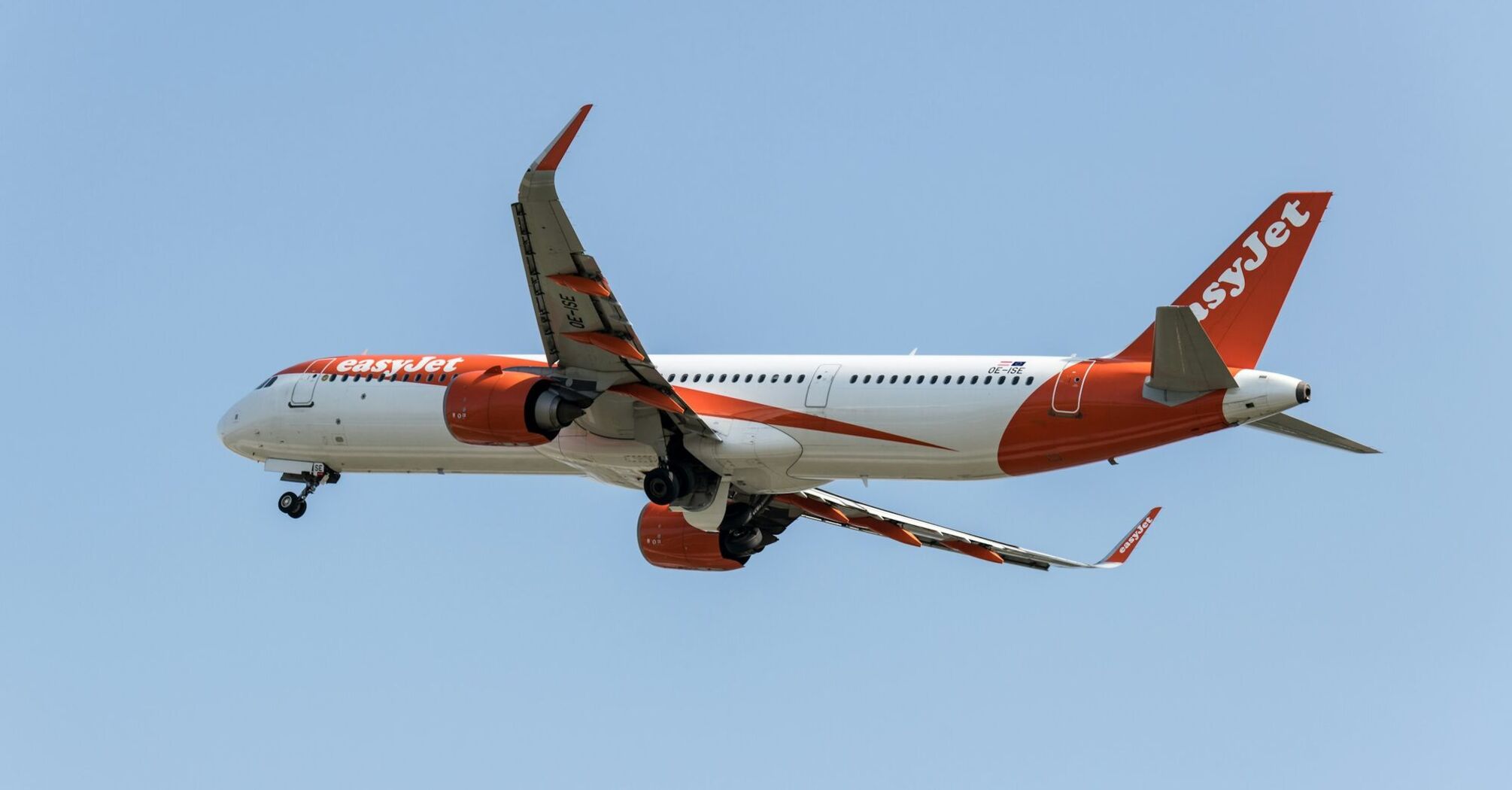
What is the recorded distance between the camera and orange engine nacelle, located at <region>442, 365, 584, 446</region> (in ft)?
113

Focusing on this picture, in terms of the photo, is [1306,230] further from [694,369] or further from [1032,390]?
[694,369]

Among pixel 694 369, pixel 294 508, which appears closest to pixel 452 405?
pixel 694 369

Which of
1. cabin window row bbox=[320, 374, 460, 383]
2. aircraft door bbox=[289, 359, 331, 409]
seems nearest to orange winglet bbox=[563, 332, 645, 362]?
cabin window row bbox=[320, 374, 460, 383]

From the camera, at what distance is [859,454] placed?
35.3m

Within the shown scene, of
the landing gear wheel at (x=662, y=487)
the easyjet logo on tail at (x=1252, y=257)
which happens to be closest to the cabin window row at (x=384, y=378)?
the landing gear wheel at (x=662, y=487)

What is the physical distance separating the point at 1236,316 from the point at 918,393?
5612 mm

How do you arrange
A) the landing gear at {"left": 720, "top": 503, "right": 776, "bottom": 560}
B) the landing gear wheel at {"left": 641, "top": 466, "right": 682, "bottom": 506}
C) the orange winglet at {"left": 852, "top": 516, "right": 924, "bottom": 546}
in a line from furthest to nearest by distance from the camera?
the orange winglet at {"left": 852, "top": 516, "right": 924, "bottom": 546} < the landing gear at {"left": 720, "top": 503, "right": 776, "bottom": 560} < the landing gear wheel at {"left": 641, "top": 466, "right": 682, "bottom": 506}

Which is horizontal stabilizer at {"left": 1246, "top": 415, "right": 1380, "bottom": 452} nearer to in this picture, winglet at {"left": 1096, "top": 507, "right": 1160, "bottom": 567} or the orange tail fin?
the orange tail fin

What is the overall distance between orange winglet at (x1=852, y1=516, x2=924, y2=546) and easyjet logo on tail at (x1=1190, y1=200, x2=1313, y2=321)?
10.7m

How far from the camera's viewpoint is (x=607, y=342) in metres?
33.9

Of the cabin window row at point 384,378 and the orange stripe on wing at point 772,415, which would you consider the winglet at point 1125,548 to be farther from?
the cabin window row at point 384,378

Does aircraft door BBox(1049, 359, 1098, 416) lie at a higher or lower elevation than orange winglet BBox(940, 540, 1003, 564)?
lower

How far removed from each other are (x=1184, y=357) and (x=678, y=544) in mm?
12733

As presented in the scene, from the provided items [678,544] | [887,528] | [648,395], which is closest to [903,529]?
[887,528]
